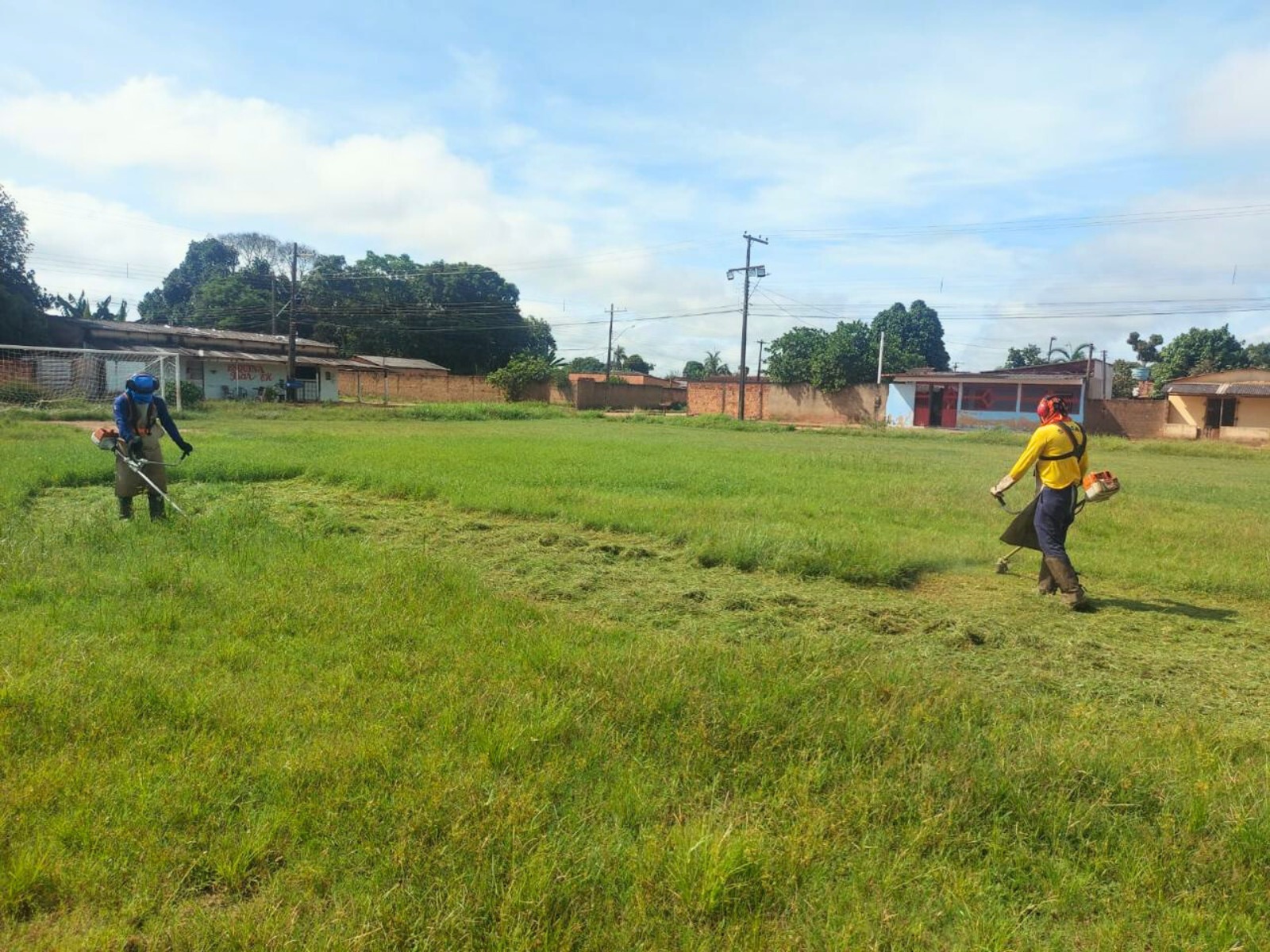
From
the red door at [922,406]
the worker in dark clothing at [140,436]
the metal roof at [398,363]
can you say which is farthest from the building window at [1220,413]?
the metal roof at [398,363]

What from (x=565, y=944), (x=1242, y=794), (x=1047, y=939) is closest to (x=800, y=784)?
(x=1047, y=939)

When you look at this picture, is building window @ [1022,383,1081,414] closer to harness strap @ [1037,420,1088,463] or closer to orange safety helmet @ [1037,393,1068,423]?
orange safety helmet @ [1037,393,1068,423]

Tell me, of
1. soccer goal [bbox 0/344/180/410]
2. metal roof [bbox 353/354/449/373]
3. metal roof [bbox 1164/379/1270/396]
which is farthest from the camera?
metal roof [bbox 353/354/449/373]

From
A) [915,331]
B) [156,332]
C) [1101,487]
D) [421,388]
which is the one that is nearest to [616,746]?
[1101,487]

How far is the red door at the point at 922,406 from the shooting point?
44.1 meters

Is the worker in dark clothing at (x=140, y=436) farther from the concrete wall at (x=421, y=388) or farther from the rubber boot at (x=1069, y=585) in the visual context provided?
the concrete wall at (x=421, y=388)

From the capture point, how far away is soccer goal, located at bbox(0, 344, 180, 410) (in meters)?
28.7

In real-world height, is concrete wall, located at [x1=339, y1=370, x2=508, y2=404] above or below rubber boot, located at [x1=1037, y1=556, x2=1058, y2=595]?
above

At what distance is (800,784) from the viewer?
11.5 ft

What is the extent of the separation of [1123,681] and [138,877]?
520 cm

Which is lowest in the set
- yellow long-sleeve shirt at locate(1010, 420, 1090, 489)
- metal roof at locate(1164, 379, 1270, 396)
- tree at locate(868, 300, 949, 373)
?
yellow long-sleeve shirt at locate(1010, 420, 1090, 489)

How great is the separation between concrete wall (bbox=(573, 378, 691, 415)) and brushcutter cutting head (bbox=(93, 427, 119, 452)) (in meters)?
44.0

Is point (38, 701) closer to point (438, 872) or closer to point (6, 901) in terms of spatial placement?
point (6, 901)

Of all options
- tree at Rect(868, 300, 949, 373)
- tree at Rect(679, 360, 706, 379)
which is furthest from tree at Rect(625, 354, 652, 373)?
tree at Rect(868, 300, 949, 373)
